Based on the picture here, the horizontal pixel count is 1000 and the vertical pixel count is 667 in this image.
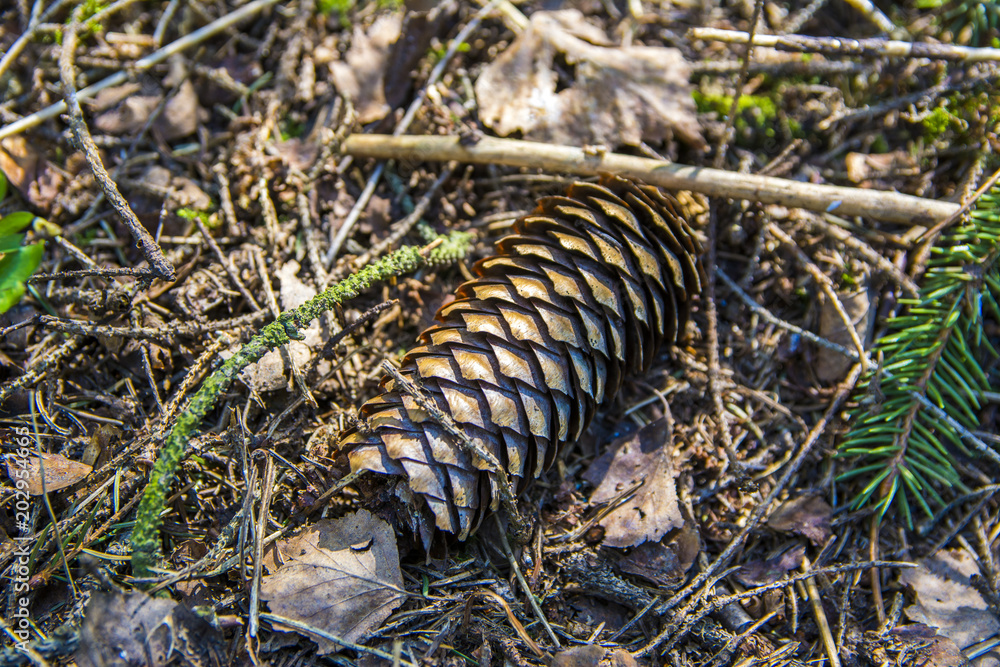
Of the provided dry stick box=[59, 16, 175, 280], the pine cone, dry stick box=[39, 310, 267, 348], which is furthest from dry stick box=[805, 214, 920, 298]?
dry stick box=[59, 16, 175, 280]

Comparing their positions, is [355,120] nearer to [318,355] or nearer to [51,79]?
[318,355]

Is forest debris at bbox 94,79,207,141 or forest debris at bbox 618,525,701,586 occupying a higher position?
forest debris at bbox 94,79,207,141

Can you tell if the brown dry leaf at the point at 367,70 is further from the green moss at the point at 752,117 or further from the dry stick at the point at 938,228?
the dry stick at the point at 938,228

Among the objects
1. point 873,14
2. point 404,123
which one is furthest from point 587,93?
point 873,14

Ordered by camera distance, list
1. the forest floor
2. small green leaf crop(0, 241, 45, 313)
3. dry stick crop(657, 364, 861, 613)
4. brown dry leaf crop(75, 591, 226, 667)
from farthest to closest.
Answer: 1. dry stick crop(657, 364, 861, 613)
2. the forest floor
3. small green leaf crop(0, 241, 45, 313)
4. brown dry leaf crop(75, 591, 226, 667)

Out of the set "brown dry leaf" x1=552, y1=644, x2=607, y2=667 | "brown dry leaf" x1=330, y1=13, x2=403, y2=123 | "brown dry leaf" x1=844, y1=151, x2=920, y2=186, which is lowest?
"brown dry leaf" x1=552, y1=644, x2=607, y2=667

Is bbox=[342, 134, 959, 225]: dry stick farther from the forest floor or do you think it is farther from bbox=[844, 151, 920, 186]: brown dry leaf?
bbox=[844, 151, 920, 186]: brown dry leaf

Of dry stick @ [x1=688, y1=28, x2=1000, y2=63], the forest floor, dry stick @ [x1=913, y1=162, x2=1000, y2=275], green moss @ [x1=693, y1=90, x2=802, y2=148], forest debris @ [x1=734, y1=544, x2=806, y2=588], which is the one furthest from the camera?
green moss @ [x1=693, y1=90, x2=802, y2=148]

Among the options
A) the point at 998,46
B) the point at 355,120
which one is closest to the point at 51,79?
the point at 355,120

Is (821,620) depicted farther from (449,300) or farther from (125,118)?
(125,118)
